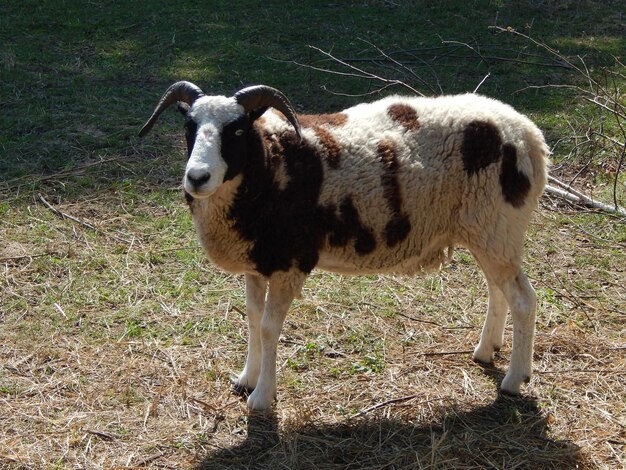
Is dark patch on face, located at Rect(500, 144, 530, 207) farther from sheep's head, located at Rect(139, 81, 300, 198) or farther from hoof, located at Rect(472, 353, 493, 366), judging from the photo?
sheep's head, located at Rect(139, 81, 300, 198)

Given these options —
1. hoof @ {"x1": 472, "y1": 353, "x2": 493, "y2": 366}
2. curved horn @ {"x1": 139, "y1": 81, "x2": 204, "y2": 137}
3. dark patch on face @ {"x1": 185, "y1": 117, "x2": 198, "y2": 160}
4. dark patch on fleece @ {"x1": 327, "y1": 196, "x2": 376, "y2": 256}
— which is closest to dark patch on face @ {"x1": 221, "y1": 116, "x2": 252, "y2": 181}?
dark patch on face @ {"x1": 185, "y1": 117, "x2": 198, "y2": 160}

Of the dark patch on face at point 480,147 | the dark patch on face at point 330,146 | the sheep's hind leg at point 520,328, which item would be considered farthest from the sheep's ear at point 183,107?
the sheep's hind leg at point 520,328

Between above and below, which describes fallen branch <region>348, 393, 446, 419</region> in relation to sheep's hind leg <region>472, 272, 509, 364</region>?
below

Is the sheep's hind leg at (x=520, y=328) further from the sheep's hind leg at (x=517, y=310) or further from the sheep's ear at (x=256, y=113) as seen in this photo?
the sheep's ear at (x=256, y=113)

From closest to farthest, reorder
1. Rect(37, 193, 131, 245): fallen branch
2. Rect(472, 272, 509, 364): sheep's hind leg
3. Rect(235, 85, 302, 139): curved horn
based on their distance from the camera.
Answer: Rect(235, 85, 302, 139): curved horn
Rect(472, 272, 509, 364): sheep's hind leg
Rect(37, 193, 131, 245): fallen branch

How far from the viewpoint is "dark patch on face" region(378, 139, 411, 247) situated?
4.82 metres

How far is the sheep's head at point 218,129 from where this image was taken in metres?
4.18

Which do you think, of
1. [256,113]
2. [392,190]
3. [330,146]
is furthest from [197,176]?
[392,190]

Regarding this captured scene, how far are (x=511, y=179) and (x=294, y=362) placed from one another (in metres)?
1.79

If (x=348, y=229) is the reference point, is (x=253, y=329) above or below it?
below

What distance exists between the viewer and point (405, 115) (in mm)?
5027

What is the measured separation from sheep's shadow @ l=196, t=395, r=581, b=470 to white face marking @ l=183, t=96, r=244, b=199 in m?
1.42

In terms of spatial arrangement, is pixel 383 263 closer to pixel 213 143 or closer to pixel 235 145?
pixel 235 145

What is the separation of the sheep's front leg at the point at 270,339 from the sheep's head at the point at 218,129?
762mm
